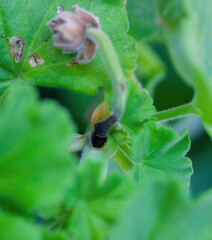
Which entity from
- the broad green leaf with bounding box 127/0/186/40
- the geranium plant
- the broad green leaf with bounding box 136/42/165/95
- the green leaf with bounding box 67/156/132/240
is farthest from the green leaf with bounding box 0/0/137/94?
the broad green leaf with bounding box 136/42/165/95

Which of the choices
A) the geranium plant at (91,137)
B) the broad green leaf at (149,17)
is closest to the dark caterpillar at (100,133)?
the geranium plant at (91,137)

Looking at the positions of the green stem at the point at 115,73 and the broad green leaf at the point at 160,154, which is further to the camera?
the broad green leaf at the point at 160,154

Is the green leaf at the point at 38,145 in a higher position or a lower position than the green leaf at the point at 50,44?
higher

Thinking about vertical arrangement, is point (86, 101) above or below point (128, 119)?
below

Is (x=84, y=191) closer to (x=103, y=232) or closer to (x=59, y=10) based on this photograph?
(x=103, y=232)

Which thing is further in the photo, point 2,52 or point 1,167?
point 2,52

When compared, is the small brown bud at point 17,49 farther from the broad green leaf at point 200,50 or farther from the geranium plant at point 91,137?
the broad green leaf at point 200,50

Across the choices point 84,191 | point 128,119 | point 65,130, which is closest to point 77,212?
point 84,191

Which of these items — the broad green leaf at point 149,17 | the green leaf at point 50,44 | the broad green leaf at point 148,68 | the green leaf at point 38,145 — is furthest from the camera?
the broad green leaf at point 148,68

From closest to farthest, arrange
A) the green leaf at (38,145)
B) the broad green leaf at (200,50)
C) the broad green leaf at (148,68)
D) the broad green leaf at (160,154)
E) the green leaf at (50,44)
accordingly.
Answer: the green leaf at (38,145), the broad green leaf at (200,50), the broad green leaf at (160,154), the green leaf at (50,44), the broad green leaf at (148,68)
